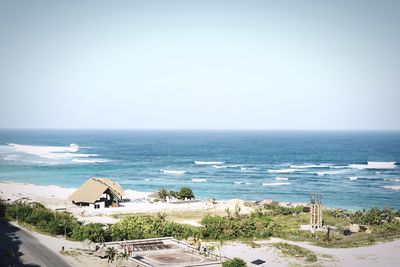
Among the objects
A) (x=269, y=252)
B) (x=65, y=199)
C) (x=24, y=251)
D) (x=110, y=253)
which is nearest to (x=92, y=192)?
(x=65, y=199)

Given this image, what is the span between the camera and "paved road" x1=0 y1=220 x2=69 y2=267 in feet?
87.7

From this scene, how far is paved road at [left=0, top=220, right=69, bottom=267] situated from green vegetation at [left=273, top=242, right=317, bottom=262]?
13483mm

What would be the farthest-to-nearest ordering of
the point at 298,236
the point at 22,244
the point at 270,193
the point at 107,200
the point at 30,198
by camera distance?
the point at 270,193
the point at 30,198
the point at 107,200
the point at 298,236
the point at 22,244

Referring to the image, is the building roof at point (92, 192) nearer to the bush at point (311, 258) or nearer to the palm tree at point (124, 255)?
the palm tree at point (124, 255)

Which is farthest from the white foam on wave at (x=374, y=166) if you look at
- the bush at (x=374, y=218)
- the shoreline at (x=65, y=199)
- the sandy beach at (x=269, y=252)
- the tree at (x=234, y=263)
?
the tree at (x=234, y=263)

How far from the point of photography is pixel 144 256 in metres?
28.5

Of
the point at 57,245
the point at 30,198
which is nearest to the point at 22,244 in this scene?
the point at 57,245

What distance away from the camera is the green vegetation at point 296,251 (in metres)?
29.3

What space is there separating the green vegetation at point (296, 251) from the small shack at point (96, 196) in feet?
70.6

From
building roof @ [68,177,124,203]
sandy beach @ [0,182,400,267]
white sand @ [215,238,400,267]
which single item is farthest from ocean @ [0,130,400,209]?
white sand @ [215,238,400,267]

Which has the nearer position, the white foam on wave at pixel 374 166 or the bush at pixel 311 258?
the bush at pixel 311 258

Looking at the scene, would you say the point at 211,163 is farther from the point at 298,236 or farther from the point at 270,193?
the point at 298,236

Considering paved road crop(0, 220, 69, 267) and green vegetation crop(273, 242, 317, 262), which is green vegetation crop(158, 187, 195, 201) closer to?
paved road crop(0, 220, 69, 267)

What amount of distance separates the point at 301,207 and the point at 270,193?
17901mm
